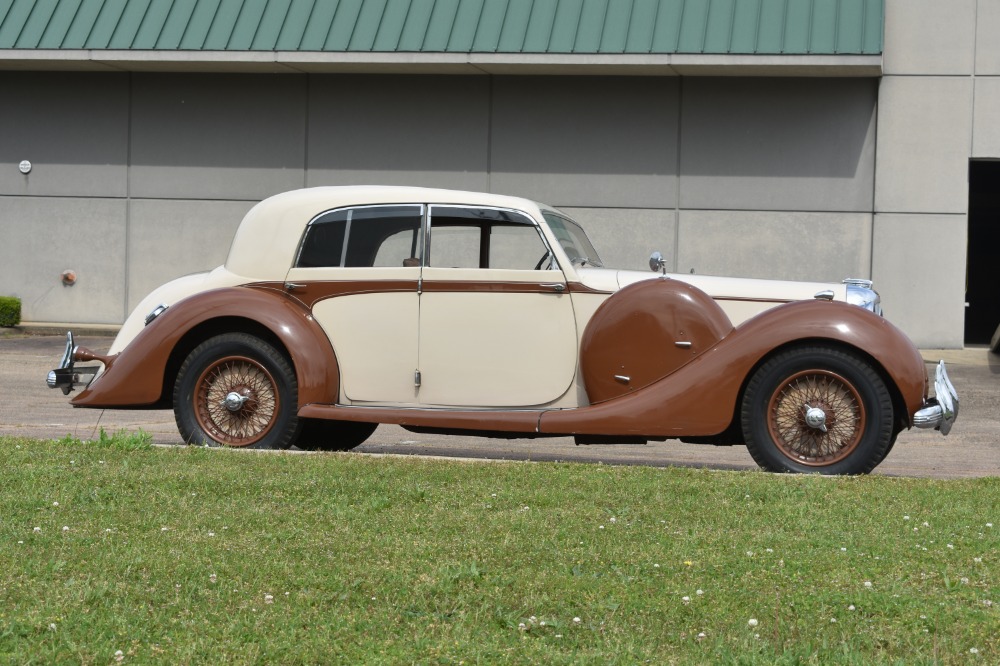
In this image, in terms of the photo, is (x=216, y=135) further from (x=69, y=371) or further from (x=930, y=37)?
(x=69, y=371)

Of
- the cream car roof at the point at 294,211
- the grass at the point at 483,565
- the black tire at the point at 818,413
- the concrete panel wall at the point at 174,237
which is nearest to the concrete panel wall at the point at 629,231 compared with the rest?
the concrete panel wall at the point at 174,237

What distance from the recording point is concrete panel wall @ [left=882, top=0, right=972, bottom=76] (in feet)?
64.4

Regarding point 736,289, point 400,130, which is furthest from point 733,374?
point 400,130

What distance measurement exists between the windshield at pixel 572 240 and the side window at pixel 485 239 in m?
0.18

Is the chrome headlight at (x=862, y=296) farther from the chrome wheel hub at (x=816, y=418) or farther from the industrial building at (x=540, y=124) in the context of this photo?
the industrial building at (x=540, y=124)

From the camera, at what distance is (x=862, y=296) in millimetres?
8539

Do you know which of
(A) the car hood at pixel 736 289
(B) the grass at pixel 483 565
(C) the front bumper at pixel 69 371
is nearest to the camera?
(B) the grass at pixel 483 565

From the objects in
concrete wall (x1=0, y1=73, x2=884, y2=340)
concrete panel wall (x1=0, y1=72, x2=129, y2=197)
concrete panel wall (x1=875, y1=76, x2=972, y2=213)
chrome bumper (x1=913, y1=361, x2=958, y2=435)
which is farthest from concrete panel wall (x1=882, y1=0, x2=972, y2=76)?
chrome bumper (x1=913, y1=361, x2=958, y2=435)

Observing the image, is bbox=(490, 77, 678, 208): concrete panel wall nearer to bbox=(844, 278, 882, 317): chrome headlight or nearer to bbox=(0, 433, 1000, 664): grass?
bbox=(844, 278, 882, 317): chrome headlight

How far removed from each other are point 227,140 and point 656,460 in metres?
13.7

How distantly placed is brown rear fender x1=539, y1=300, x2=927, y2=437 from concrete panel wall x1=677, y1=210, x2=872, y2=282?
1219 centimetres

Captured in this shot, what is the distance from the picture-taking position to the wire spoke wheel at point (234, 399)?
858 cm

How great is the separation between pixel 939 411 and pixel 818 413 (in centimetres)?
70

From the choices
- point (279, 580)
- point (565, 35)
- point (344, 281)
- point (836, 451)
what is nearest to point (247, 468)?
point (344, 281)
